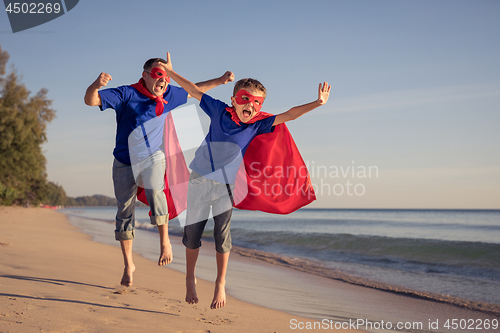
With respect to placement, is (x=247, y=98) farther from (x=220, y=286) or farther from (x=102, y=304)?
(x=102, y=304)

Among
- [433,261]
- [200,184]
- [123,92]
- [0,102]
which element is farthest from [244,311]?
[0,102]

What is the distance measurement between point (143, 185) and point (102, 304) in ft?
4.27

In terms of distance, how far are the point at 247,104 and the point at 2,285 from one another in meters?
3.39

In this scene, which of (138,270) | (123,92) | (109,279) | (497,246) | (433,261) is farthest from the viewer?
(497,246)

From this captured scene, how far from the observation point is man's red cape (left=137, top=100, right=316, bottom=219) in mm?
4074

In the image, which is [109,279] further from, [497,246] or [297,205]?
[497,246]

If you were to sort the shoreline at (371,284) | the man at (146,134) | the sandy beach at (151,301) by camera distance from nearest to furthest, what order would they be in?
→ the sandy beach at (151,301), the man at (146,134), the shoreline at (371,284)

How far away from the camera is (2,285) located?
4.05m

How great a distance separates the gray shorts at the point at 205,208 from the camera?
11.5 ft

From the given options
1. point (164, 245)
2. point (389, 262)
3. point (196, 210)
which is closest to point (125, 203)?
point (164, 245)

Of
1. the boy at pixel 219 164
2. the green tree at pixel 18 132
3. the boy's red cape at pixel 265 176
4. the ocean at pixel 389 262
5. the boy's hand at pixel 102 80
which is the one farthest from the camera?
the green tree at pixel 18 132

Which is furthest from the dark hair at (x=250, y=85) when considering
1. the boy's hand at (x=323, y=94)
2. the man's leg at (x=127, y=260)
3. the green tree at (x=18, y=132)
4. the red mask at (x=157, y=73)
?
the green tree at (x=18, y=132)

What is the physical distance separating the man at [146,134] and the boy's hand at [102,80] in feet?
0.92

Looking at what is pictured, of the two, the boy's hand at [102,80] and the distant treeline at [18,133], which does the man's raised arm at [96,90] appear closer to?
the boy's hand at [102,80]
